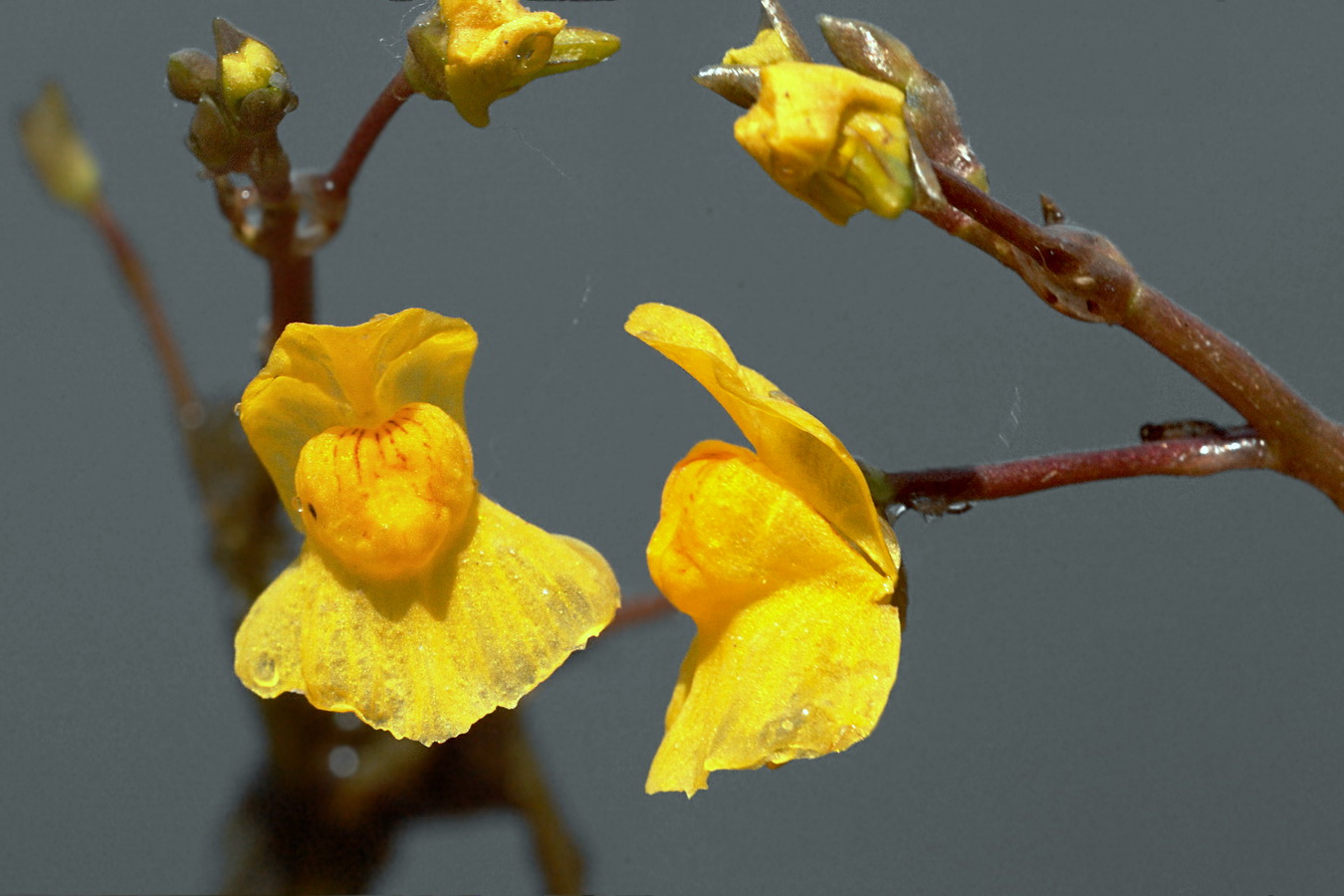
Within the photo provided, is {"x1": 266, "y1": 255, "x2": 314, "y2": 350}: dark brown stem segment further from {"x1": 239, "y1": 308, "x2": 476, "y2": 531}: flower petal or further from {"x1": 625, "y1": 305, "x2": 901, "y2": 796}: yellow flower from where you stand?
{"x1": 625, "y1": 305, "x2": 901, "y2": 796}: yellow flower

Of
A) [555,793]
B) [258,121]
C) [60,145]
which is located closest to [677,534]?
[258,121]

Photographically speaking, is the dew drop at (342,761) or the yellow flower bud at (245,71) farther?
the dew drop at (342,761)

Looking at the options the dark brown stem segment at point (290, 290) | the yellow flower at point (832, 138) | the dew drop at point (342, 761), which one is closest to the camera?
the yellow flower at point (832, 138)

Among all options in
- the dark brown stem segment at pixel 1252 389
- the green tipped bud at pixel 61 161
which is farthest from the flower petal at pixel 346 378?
the green tipped bud at pixel 61 161

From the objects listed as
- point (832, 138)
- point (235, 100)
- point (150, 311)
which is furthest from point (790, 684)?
point (150, 311)

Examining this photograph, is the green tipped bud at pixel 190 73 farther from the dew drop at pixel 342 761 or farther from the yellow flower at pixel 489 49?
the dew drop at pixel 342 761

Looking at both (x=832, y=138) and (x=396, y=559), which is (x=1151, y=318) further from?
(x=396, y=559)
